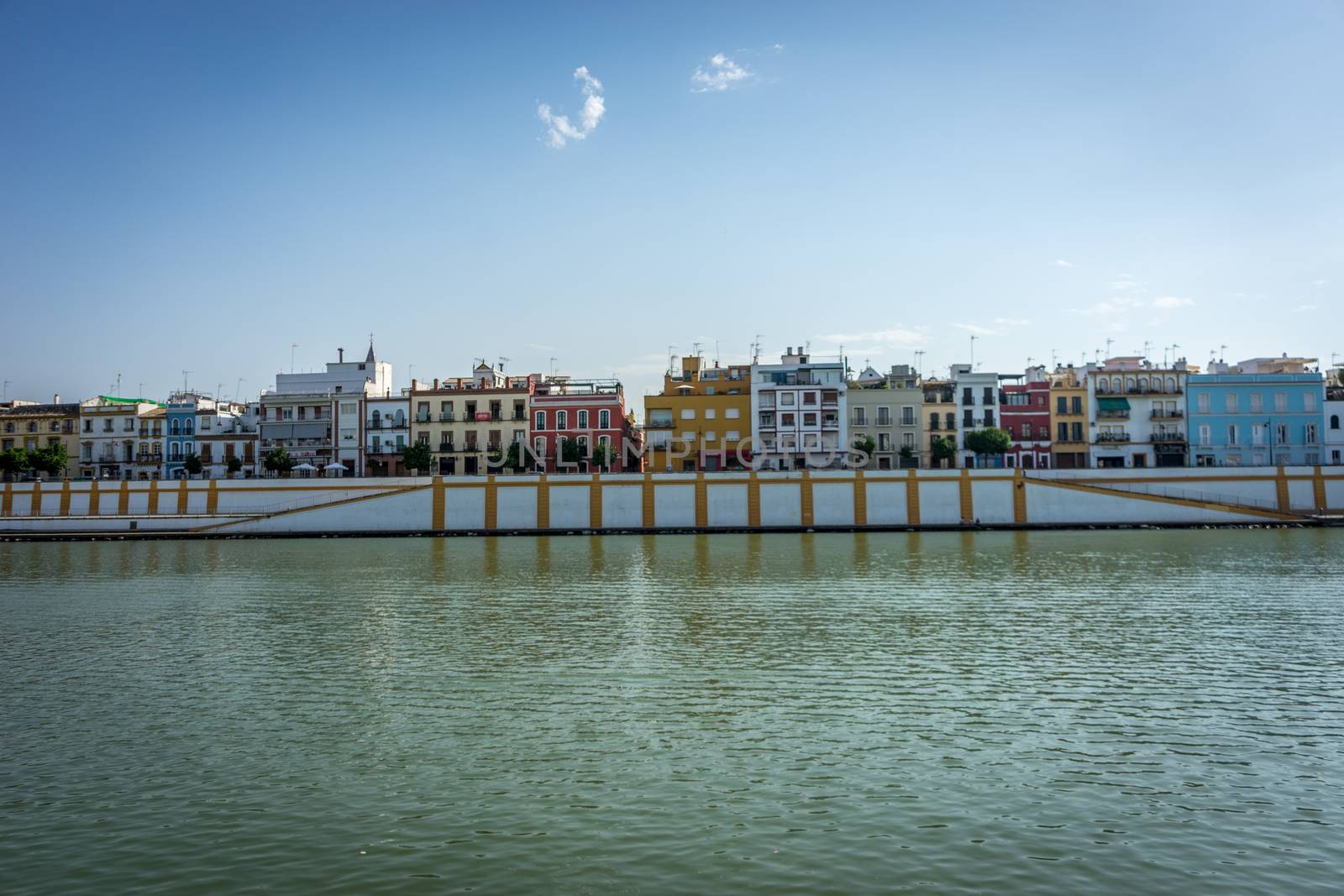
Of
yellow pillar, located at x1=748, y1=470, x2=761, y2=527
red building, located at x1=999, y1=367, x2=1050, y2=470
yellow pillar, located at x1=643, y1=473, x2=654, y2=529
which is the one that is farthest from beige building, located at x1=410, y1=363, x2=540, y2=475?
red building, located at x1=999, y1=367, x2=1050, y2=470

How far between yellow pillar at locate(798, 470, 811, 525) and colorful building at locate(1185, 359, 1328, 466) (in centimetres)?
3852

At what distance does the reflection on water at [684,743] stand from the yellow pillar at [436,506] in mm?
32969

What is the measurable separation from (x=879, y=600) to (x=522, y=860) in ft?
68.7

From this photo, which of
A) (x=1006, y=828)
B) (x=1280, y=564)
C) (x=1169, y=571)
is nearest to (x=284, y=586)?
(x=1006, y=828)

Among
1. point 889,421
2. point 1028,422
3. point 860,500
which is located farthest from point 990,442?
point 860,500

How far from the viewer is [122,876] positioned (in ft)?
34.2

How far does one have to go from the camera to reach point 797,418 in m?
82.9

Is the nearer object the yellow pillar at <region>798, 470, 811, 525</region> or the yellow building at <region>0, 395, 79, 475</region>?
the yellow pillar at <region>798, 470, 811, 525</region>

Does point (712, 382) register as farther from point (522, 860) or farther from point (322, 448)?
point (522, 860)

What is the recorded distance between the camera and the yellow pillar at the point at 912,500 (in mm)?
63781

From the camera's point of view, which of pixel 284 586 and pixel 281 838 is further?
pixel 284 586

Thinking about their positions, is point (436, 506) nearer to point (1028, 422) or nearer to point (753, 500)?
point (753, 500)

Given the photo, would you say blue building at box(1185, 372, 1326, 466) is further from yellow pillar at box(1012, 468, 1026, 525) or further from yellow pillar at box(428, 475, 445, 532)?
yellow pillar at box(428, 475, 445, 532)

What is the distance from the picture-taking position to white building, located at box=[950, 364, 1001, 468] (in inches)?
3300
